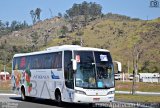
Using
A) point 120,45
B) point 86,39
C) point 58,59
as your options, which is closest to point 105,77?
point 58,59

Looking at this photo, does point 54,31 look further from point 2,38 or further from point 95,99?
point 95,99

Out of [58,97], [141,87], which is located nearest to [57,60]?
[58,97]

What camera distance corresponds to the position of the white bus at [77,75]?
23.6m

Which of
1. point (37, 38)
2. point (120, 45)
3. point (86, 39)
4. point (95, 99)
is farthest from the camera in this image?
point (37, 38)

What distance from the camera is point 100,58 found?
24812 millimetres

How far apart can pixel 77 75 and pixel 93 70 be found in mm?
949

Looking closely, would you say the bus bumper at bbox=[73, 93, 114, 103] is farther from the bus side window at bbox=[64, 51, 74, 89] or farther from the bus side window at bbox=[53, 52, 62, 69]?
the bus side window at bbox=[53, 52, 62, 69]

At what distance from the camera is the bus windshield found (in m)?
23.8

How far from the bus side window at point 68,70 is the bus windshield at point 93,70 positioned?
47 cm

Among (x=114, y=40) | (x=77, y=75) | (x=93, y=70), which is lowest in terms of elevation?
(x=77, y=75)

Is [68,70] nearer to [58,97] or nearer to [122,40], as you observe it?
[58,97]

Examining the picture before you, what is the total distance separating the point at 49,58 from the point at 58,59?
1650 millimetres

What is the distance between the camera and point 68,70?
2472 centimetres

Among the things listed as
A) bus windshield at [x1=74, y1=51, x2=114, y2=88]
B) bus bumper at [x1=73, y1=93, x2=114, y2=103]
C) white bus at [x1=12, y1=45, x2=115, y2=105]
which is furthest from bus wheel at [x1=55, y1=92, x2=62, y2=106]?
bus windshield at [x1=74, y1=51, x2=114, y2=88]
